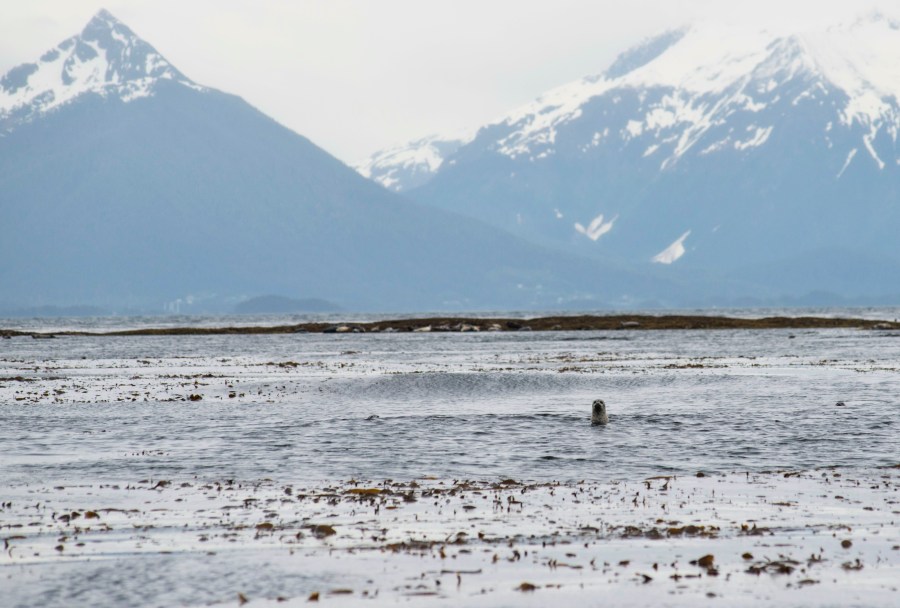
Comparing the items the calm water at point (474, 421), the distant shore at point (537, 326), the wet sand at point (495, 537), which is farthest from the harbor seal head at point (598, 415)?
the distant shore at point (537, 326)

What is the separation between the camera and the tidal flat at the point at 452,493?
19.3 m

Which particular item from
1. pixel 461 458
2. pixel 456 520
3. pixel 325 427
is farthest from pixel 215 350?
pixel 456 520

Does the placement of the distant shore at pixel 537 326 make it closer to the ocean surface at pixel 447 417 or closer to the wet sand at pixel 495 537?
the ocean surface at pixel 447 417

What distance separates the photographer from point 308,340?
5522 inches

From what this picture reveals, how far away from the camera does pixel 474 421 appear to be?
43.4 metres

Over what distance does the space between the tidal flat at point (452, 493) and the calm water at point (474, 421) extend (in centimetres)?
20

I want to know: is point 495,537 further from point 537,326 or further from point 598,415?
point 537,326

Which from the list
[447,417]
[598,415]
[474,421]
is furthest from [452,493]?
[447,417]

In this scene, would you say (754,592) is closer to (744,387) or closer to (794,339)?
(744,387)

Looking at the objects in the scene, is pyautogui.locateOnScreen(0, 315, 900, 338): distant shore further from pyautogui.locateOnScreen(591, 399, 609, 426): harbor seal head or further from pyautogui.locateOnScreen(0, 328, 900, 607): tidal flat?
pyautogui.locateOnScreen(591, 399, 609, 426): harbor seal head

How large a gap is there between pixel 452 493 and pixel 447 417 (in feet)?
57.3

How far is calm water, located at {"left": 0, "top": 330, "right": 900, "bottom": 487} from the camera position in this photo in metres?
32.4

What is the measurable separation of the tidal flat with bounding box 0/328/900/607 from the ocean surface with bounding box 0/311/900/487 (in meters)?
0.19

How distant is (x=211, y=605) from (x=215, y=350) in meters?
97.2
